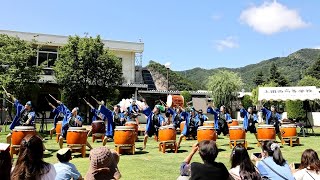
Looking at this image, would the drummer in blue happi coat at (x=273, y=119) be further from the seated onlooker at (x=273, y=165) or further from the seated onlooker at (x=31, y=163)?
the seated onlooker at (x=31, y=163)

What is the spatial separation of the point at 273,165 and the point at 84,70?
57.2ft

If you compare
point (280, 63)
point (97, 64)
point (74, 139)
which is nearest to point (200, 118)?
point (74, 139)

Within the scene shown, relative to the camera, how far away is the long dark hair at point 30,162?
2941 millimetres

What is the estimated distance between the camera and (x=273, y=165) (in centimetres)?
402

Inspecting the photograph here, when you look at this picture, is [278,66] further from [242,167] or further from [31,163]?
[31,163]

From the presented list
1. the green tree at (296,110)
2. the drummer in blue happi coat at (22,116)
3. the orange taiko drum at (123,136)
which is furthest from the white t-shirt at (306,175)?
the green tree at (296,110)

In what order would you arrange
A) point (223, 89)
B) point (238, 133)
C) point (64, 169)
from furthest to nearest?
point (223, 89)
point (238, 133)
point (64, 169)

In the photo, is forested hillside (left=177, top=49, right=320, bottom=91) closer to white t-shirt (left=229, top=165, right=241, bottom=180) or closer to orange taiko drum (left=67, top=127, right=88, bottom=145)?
orange taiko drum (left=67, top=127, right=88, bottom=145)

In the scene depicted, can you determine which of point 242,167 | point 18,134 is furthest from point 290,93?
point 242,167

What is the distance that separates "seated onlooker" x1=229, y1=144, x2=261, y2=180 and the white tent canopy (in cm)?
1302

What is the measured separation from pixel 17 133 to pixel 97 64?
39.8 ft

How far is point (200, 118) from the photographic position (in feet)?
42.7

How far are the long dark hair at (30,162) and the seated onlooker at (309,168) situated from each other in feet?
8.92

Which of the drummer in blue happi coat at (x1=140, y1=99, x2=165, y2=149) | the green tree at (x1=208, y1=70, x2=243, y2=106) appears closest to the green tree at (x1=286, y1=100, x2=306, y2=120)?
the green tree at (x1=208, y1=70, x2=243, y2=106)
